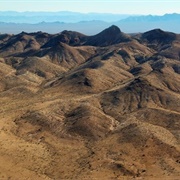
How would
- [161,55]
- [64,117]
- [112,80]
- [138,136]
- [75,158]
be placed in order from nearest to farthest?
[75,158], [138,136], [64,117], [112,80], [161,55]

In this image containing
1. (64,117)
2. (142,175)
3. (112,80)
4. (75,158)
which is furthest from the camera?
(112,80)

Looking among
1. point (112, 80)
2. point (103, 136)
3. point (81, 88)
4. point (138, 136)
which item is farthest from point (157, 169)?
point (112, 80)

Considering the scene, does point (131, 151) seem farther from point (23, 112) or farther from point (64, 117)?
point (23, 112)

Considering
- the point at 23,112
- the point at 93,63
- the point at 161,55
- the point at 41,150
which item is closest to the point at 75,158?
the point at 41,150

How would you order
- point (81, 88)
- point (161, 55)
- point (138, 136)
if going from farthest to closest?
point (161, 55)
point (81, 88)
point (138, 136)

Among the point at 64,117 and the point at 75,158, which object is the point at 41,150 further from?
the point at 64,117

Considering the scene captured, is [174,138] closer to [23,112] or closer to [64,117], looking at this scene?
[64,117]

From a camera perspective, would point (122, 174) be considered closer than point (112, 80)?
Yes

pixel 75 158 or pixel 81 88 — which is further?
pixel 81 88

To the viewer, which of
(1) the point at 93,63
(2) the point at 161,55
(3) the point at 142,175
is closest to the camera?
(3) the point at 142,175
